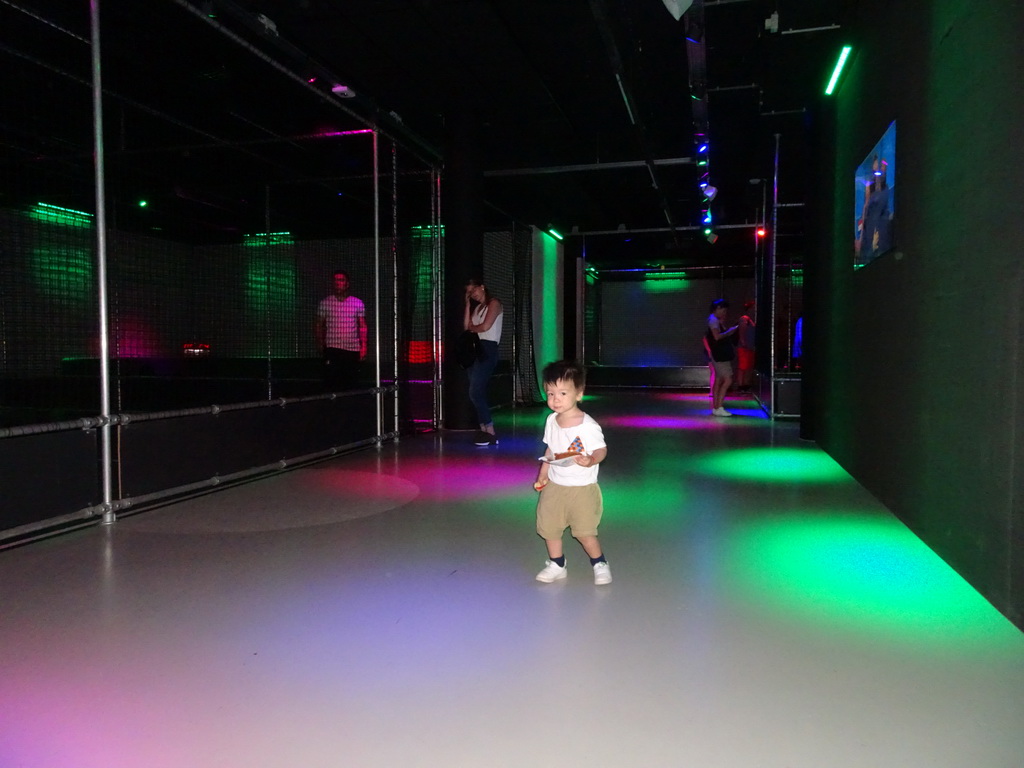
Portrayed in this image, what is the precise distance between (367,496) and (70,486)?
149cm

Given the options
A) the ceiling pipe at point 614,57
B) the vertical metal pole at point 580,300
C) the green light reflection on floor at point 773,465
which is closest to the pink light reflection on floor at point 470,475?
the green light reflection on floor at point 773,465

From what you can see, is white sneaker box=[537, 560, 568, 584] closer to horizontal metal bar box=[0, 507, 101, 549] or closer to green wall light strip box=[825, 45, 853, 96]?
horizontal metal bar box=[0, 507, 101, 549]

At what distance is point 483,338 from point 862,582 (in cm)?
402

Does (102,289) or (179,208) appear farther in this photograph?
(179,208)

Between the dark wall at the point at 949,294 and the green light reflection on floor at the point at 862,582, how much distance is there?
0.33ft

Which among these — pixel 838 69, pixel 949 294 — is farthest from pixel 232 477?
pixel 838 69

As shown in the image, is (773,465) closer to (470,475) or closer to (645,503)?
(645,503)

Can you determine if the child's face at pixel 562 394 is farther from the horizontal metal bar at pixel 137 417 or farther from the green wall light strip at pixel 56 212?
the green wall light strip at pixel 56 212

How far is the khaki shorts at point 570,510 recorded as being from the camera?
251cm

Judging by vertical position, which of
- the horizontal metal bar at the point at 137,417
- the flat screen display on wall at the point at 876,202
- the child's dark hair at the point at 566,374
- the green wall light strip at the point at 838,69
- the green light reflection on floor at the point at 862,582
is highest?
the green wall light strip at the point at 838,69

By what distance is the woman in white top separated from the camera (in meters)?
6.06

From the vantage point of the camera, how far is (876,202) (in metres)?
4.00

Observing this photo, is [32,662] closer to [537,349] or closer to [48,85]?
[48,85]

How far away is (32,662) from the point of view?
191cm
